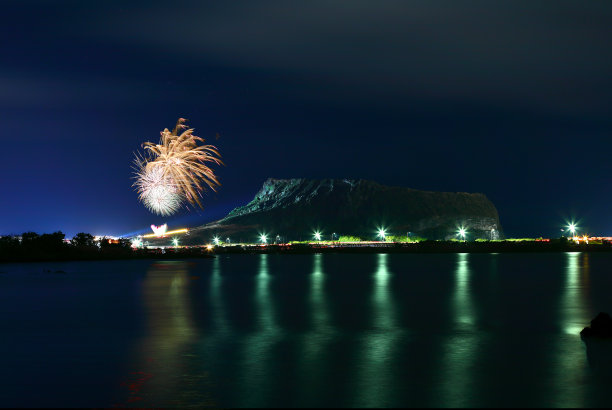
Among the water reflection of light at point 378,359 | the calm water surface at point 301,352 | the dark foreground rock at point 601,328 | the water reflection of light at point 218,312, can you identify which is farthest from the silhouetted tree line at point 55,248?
the dark foreground rock at point 601,328

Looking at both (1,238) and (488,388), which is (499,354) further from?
(1,238)

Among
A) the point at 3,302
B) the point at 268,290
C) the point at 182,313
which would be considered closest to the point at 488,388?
the point at 182,313

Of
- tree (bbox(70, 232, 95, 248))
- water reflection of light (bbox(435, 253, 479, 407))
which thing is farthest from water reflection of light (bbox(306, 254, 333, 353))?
tree (bbox(70, 232, 95, 248))

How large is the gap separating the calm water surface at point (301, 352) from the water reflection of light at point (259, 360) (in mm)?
57

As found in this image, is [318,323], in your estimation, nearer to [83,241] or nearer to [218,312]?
[218,312]

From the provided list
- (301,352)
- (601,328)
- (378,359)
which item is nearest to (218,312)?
(301,352)

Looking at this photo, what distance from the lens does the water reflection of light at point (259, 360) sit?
61.5 ft

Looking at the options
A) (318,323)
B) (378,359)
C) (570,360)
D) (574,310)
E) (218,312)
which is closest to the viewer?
(570,360)

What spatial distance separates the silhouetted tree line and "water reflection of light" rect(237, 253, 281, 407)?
9675 cm

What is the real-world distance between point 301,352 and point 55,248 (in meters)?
122

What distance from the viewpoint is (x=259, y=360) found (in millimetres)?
24719

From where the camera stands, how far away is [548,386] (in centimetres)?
1978

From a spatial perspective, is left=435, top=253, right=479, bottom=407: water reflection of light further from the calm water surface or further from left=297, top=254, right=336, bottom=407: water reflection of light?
left=297, top=254, right=336, bottom=407: water reflection of light

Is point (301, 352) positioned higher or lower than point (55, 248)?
lower
